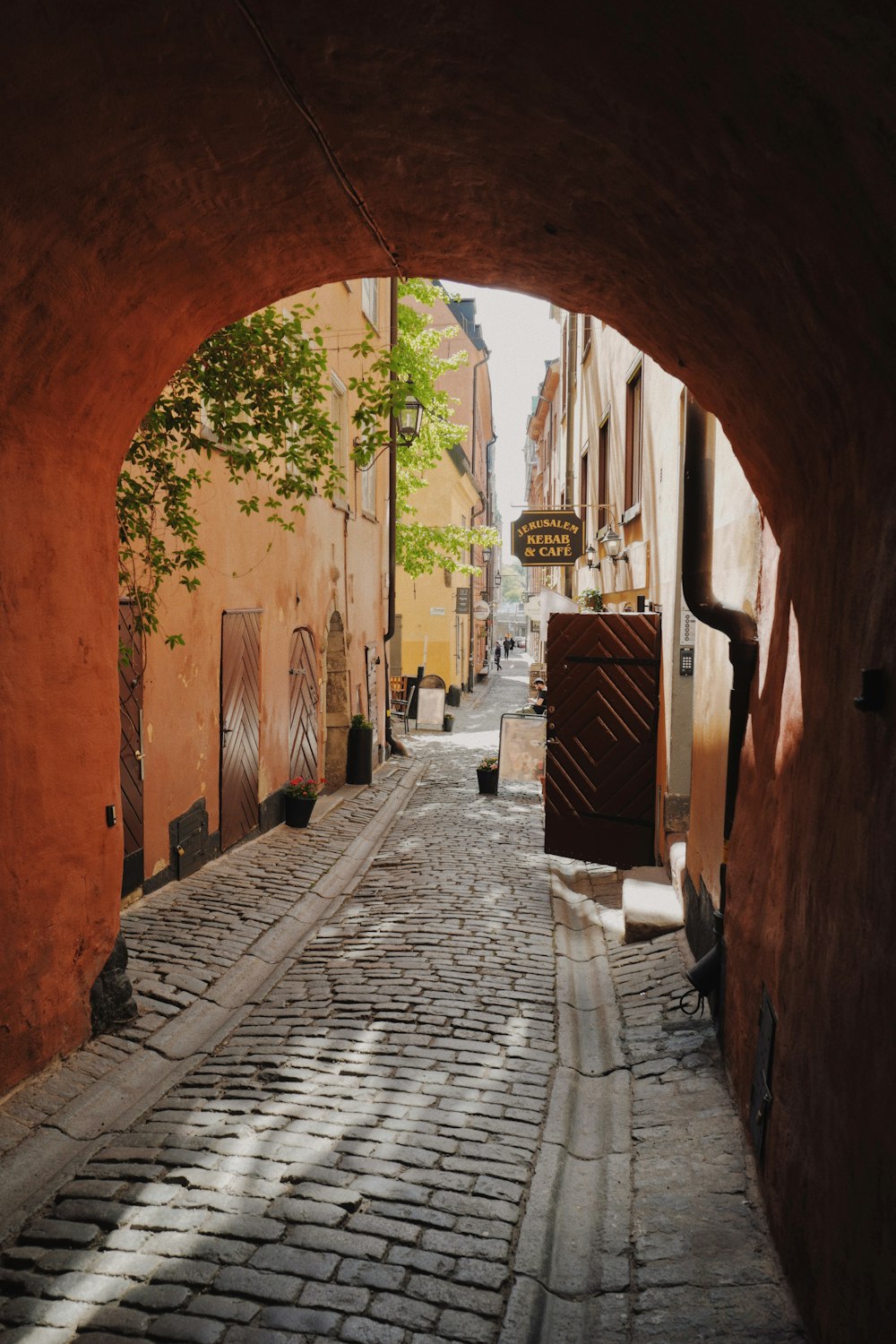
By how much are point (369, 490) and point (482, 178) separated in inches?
510

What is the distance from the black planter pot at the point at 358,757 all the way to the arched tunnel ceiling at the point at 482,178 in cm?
933

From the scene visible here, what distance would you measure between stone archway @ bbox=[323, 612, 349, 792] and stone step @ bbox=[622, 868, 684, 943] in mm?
6963

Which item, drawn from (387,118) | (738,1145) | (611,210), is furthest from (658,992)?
(387,118)

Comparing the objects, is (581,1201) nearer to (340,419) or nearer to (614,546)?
(614,546)

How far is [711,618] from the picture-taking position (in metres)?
5.48

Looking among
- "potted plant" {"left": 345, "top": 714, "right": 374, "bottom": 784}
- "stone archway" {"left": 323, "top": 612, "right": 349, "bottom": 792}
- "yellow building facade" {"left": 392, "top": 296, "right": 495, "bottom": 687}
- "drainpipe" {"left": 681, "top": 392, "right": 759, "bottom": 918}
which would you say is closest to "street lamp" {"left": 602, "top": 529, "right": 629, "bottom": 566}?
"stone archway" {"left": 323, "top": 612, "right": 349, "bottom": 792}

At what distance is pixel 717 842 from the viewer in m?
5.96

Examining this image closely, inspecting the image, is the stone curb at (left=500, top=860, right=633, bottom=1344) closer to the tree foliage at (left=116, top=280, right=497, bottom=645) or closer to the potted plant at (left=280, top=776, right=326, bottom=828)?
the tree foliage at (left=116, top=280, right=497, bottom=645)

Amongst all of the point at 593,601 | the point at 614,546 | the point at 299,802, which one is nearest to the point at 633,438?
the point at 614,546

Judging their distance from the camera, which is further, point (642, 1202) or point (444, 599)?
point (444, 599)

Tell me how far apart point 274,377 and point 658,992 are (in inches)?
177

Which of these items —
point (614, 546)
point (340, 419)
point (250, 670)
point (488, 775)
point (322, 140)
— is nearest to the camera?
point (322, 140)

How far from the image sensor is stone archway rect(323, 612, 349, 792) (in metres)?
14.3

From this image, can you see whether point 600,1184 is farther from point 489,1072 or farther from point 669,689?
point 669,689
